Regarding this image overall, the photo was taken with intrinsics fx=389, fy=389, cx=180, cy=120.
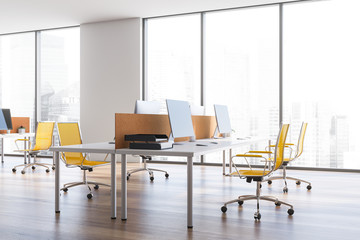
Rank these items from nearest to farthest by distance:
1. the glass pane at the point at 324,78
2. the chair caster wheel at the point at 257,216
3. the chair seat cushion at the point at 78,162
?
the chair caster wheel at the point at 257,216 → the chair seat cushion at the point at 78,162 → the glass pane at the point at 324,78

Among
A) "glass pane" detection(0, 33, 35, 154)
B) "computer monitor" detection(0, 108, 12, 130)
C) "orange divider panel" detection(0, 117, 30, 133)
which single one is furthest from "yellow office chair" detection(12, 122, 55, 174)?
"glass pane" detection(0, 33, 35, 154)

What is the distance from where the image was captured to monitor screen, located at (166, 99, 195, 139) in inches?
148

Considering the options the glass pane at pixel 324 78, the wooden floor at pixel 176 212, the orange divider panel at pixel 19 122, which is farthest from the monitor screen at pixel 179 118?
the orange divider panel at pixel 19 122

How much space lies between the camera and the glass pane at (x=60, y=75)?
29.5 feet

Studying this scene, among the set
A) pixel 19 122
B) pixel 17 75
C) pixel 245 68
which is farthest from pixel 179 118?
pixel 17 75

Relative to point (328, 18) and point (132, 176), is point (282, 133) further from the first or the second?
point (328, 18)

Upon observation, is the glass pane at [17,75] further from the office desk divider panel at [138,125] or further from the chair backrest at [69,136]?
the office desk divider panel at [138,125]

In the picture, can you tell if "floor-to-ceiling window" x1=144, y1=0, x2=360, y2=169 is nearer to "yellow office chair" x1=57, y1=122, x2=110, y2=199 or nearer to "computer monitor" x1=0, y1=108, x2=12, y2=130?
"computer monitor" x1=0, y1=108, x2=12, y2=130

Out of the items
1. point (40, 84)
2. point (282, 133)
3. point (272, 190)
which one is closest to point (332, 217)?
point (282, 133)

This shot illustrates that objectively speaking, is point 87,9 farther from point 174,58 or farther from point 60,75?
point 60,75

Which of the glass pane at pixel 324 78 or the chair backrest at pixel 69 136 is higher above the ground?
the glass pane at pixel 324 78

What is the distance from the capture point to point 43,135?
6.79 m

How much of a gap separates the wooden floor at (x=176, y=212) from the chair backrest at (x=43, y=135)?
0.92 metres

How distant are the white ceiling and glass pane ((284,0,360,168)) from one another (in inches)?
32.7
